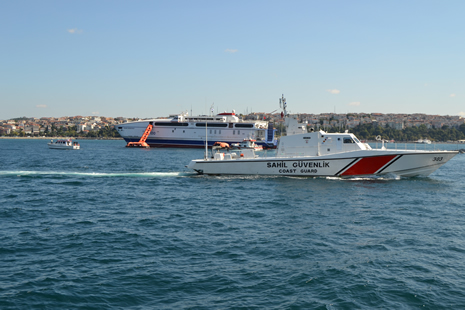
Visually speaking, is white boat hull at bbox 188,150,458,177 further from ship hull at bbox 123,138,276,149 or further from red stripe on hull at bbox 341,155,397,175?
ship hull at bbox 123,138,276,149

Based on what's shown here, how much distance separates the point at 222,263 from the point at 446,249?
7823mm

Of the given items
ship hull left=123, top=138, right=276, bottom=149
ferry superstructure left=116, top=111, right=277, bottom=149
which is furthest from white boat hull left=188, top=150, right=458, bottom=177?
ship hull left=123, top=138, right=276, bottom=149

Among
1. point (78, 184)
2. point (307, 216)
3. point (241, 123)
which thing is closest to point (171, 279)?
point (307, 216)

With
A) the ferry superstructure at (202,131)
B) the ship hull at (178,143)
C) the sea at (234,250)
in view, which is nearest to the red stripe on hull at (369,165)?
the sea at (234,250)

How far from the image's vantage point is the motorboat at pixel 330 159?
29.0m

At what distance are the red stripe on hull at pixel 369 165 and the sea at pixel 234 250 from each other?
15.9 feet

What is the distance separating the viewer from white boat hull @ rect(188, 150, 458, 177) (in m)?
28.9

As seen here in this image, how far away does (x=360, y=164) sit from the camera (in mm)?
28953

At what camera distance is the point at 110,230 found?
598 inches

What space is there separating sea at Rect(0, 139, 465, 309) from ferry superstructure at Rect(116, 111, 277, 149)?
7547 cm

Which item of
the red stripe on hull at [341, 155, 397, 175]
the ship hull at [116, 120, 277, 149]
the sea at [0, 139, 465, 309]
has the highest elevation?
the ship hull at [116, 120, 277, 149]

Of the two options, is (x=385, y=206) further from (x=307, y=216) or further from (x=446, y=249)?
(x=446, y=249)

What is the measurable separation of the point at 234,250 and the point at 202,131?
87.8 m

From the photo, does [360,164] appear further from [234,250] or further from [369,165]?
[234,250]
